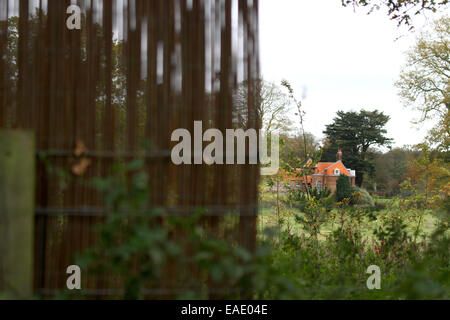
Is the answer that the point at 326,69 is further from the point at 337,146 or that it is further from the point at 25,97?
the point at 25,97

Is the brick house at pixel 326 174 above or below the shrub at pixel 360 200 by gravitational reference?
above

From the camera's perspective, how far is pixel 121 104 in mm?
2402

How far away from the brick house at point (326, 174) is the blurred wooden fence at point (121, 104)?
3245mm

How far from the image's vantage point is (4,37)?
2477mm

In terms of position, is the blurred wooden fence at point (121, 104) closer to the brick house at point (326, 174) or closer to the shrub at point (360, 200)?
the shrub at point (360, 200)

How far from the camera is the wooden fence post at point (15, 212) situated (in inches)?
77.9

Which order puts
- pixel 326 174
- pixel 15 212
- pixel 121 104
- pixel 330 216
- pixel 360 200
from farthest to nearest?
pixel 360 200 → pixel 326 174 → pixel 330 216 → pixel 121 104 → pixel 15 212

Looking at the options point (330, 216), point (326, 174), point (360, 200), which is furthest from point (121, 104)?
point (360, 200)

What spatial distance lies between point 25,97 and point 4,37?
0.40m

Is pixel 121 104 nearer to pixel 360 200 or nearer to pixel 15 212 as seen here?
pixel 15 212

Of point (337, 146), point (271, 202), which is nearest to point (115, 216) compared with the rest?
point (271, 202)

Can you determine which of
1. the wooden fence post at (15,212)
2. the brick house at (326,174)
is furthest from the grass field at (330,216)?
the wooden fence post at (15,212)

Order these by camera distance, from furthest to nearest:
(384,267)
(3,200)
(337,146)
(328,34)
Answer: (337,146) < (328,34) < (384,267) < (3,200)

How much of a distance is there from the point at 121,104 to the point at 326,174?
557cm
